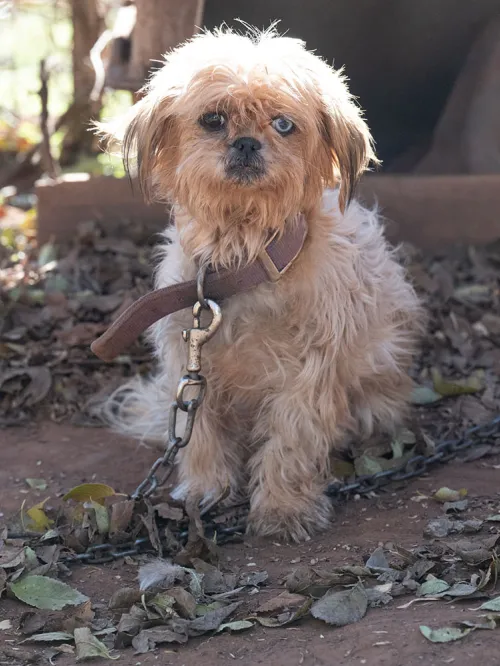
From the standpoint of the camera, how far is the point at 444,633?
8.51 ft

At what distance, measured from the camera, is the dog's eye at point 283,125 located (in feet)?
10.5

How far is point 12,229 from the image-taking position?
657cm

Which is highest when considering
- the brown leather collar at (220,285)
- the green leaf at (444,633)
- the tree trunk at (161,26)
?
the tree trunk at (161,26)

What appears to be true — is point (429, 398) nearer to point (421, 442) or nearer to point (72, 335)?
point (421, 442)

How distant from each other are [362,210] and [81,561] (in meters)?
1.83

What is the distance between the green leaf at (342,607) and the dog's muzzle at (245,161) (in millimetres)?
1338

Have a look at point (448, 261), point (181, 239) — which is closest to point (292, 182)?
point (181, 239)

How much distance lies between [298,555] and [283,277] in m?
1.00

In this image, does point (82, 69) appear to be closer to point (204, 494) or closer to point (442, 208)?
point (442, 208)

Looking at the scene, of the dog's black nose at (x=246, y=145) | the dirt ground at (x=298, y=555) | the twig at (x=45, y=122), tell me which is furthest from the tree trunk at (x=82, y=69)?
the dog's black nose at (x=246, y=145)

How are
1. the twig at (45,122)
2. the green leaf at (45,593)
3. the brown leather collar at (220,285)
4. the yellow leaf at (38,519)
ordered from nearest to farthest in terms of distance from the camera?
the green leaf at (45,593)
the brown leather collar at (220,285)
the yellow leaf at (38,519)
the twig at (45,122)

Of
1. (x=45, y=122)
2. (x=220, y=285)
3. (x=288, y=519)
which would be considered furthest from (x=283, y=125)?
(x=45, y=122)

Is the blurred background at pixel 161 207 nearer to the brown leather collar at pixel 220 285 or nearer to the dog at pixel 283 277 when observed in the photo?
the dog at pixel 283 277

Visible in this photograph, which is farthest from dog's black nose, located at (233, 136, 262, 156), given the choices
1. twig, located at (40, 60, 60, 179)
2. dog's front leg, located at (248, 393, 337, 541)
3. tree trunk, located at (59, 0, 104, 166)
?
tree trunk, located at (59, 0, 104, 166)
